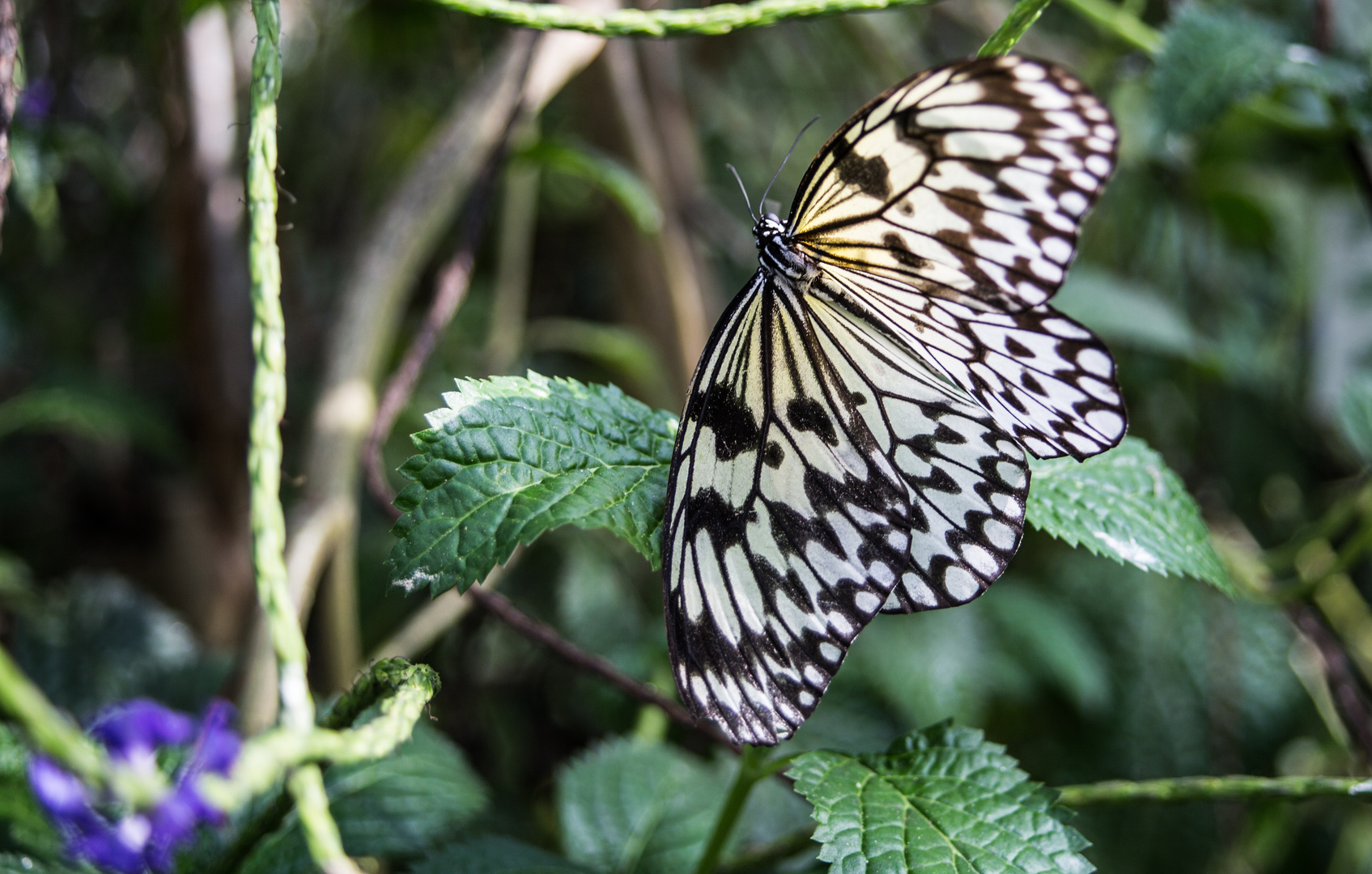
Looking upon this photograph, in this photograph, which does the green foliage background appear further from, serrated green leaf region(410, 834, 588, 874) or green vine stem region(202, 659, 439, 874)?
green vine stem region(202, 659, 439, 874)

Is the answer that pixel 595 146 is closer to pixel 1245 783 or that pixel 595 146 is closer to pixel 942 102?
pixel 942 102

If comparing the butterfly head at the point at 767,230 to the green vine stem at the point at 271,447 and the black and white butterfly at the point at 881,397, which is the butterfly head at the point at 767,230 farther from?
the green vine stem at the point at 271,447

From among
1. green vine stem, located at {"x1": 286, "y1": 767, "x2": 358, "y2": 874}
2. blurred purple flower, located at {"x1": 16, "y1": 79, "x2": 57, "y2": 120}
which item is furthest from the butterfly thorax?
blurred purple flower, located at {"x1": 16, "y1": 79, "x2": 57, "y2": 120}

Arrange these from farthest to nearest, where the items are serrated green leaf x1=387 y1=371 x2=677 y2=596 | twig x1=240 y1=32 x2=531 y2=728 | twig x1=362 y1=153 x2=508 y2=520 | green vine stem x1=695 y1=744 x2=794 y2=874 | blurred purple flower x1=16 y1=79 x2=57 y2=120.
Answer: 1. blurred purple flower x1=16 y1=79 x2=57 y2=120
2. twig x1=240 y1=32 x2=531 y2=728
3. twig x1=362 y1=153 x2=508 y2=520
4. green vine stem x1=695 y1=744 x2=794 y2=874
5. serrated green leaf x1=387 y1=371 x2=677 y2=596

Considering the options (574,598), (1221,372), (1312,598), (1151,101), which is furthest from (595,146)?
(1312,598)

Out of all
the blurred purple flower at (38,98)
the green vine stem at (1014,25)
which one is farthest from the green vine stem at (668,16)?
the blurred purple flower at (38,98)

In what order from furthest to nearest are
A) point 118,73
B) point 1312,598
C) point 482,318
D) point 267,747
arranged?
point 118,73 → point 482,318 → point 1312,598 → point 267,747
